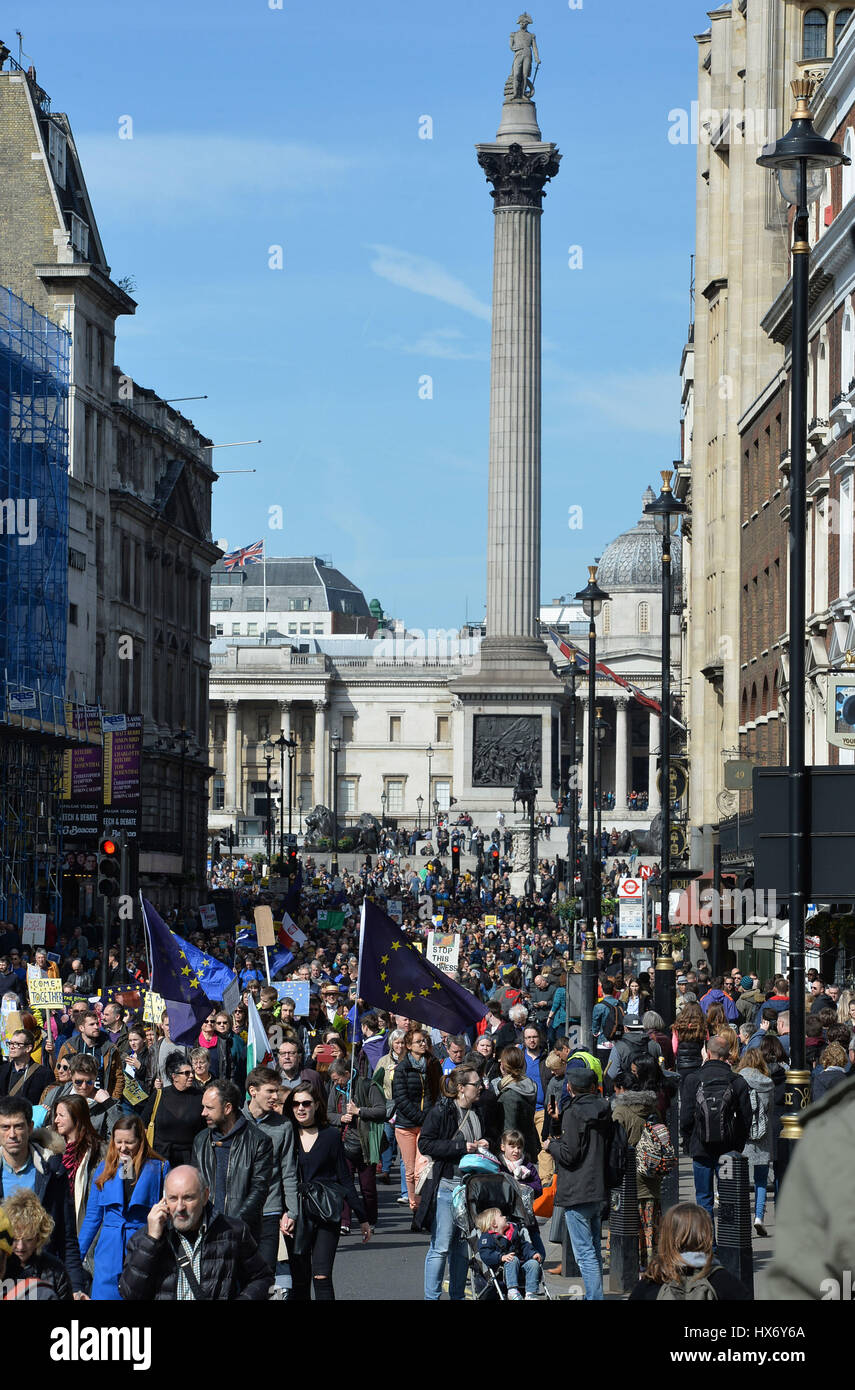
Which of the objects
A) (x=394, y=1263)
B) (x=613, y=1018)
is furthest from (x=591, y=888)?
(x=394, y=1263)

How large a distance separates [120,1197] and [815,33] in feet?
144

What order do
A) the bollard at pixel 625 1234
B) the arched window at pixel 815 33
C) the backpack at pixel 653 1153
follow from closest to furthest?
the bollard at pixel 625 1234 < the backpack at pixel 653 1153 < the arched window at pixel 815 33

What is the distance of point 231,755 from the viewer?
17688 centimetres

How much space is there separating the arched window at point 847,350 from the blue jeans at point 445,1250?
25502 millimetres

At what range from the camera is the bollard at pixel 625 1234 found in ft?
53.0

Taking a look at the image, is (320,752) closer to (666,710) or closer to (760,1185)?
(666,710)

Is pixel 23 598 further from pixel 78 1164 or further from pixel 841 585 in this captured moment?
pixel 78 1164

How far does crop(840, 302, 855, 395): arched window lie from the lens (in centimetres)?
3703

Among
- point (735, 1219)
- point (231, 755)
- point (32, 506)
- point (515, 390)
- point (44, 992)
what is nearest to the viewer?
point (735, 1219)

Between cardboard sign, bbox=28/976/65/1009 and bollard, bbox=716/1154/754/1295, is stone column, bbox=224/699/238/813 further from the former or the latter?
bollard, bbox=716/1154/754/1295

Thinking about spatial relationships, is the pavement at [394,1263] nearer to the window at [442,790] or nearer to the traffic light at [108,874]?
the traffic light at [108,874]

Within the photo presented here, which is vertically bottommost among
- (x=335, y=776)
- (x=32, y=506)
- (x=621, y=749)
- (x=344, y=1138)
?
(x=344, y=1138)

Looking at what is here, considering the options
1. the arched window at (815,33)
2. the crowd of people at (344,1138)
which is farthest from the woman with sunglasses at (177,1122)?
the arched window at (815,33)
